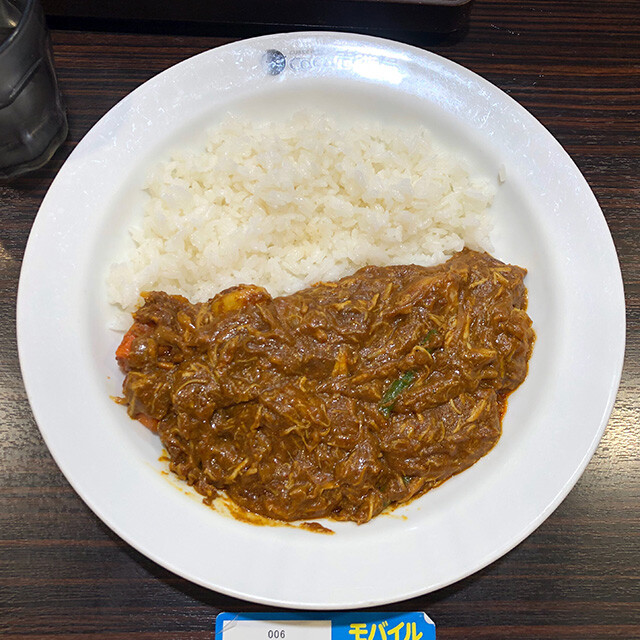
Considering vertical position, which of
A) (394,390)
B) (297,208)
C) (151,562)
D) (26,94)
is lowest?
(151,562)

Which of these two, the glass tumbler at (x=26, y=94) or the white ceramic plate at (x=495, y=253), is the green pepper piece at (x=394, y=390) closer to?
the white ceramic plate at (x=495, y=253)

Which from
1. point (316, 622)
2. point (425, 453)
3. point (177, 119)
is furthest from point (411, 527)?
point (177, 119)

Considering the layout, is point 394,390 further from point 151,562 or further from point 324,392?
point 151,562

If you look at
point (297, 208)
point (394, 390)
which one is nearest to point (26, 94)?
point (297, 208)

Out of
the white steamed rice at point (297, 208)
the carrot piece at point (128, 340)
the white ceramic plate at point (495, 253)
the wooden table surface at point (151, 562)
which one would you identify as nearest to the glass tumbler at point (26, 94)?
the wooden table surface at point (151, 562)

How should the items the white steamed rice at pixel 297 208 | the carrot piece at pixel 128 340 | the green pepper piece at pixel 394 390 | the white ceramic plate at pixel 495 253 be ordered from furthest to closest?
the white steamed rice at pixel 297 208, the carrot piece at pixel 128 340, the green pepper piece at pixel 394 390, the white ceramic plate at pixel 495 253
